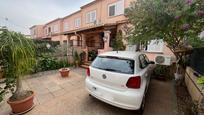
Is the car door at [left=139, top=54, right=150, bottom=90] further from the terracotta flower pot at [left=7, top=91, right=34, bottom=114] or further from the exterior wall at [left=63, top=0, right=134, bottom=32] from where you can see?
the exterior wall at [left=63, top=0, right=134, bottom=32]

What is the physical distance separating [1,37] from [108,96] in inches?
123

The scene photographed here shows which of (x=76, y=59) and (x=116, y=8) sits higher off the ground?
(x=116, y=8)

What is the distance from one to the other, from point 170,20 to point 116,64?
2.43 meters

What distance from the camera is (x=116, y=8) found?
978 cm

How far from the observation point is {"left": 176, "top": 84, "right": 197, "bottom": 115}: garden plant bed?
2.90 meters

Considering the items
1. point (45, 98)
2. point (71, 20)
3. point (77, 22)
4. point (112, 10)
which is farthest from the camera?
point (71, 20)

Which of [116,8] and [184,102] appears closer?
[184,102]

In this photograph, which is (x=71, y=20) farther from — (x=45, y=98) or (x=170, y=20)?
(x=170, y=20)

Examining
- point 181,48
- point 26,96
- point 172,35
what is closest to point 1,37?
point 26,96

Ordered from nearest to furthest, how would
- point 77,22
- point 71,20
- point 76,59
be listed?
point 76,59, point 77,22, point 71,20

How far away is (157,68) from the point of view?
6.31 meters

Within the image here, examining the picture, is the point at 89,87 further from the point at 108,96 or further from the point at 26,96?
the point at 26,96

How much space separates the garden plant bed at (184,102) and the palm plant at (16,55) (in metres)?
4.46

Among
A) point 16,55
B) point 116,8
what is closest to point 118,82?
point 16,55
